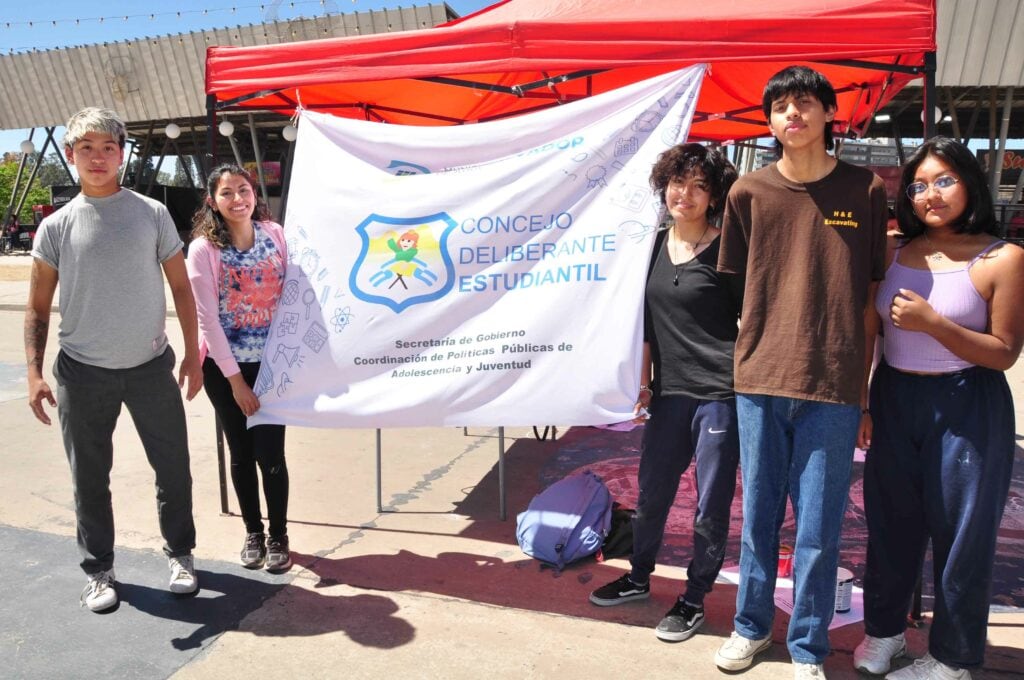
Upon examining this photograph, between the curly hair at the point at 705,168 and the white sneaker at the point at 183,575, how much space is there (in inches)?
103

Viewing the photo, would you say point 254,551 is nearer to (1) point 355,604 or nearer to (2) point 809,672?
(1) point 355,604

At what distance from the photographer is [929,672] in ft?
8.20

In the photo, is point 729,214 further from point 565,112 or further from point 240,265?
point 240,265

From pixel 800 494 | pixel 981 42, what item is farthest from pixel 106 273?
pixel 981 42

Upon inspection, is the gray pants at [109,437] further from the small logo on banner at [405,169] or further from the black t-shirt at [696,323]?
the black t-shirt at [696,323]

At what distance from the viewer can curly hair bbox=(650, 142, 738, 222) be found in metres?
2.74

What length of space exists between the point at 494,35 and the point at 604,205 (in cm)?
101

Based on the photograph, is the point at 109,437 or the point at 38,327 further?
the point at 109,437

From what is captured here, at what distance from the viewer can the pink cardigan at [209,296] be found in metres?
3.28

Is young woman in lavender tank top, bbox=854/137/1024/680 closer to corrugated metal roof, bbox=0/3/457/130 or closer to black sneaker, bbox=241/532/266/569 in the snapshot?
black sneaker, bbox=241/532/266/569

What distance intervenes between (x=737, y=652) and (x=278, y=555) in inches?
82.6

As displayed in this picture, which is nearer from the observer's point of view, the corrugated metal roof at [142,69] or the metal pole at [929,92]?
the metal pole at [929,92]

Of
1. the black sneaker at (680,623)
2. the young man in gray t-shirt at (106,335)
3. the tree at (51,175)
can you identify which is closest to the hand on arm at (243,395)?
the young man in gray t-shirt at (106,335)

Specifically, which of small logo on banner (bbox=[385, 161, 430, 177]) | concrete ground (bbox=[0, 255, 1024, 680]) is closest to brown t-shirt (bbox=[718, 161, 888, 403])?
concrete ground (bbox=[0, 255, 1024, 680])
